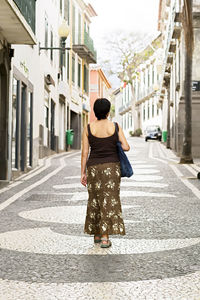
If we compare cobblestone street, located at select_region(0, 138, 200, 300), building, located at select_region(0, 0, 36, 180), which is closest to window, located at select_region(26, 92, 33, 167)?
building, located at select_region(0, 0, 36, 180)

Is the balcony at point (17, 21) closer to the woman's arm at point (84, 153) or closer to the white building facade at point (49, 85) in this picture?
the white building facade at point (49, 85)

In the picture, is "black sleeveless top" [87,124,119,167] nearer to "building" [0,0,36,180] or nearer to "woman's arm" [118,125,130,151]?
"woman's arm" [118,125,130,151]

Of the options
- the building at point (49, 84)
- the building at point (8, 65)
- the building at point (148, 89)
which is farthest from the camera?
the building at point (148, 89)

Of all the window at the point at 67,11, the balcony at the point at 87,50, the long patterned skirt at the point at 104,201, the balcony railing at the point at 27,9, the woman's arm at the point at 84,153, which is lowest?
the long patterned skirt at the point at 104,201

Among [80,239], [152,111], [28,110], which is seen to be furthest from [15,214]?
[152,111]

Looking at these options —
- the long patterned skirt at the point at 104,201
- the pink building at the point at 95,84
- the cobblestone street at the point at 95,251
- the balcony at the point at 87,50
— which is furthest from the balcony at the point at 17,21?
the pink building at the point at 95,84

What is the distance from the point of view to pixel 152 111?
209 feet

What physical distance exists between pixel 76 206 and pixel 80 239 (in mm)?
2841

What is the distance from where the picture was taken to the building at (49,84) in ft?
49.2

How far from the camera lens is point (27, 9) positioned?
12.9m

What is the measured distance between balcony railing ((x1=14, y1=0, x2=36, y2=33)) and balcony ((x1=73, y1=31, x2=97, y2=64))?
22472 mm

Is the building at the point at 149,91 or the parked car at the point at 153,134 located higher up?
the building at the point at 149,91

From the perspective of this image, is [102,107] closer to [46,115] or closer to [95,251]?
[95,251]

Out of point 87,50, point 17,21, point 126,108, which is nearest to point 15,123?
point 17,21
